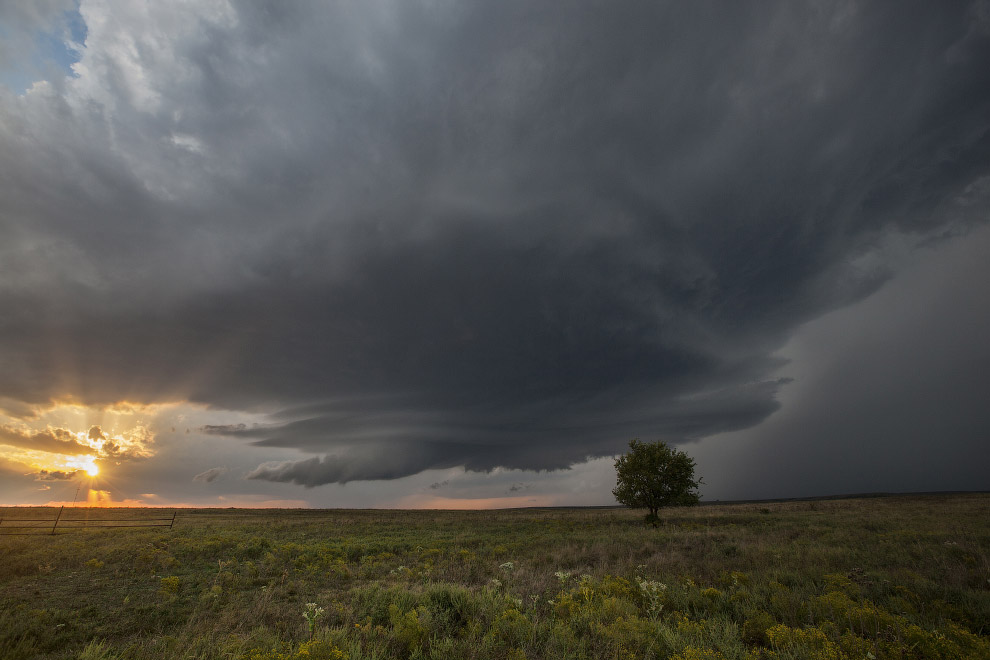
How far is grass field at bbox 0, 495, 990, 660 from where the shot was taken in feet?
25.4

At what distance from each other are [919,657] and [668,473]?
33.5 m

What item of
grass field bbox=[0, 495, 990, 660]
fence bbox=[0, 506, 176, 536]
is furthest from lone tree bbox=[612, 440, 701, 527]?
fence bbox=[0, 506, 176, 536]

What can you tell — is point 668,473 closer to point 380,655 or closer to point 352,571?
point 352,571

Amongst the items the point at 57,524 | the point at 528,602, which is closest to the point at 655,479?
the point at 528,602

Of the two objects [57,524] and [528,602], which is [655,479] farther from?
[57,524]

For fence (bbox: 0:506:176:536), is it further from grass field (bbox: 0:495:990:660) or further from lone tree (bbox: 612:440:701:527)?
lone tree (bbox: 612:440:701:527)

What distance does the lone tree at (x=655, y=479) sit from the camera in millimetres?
37406

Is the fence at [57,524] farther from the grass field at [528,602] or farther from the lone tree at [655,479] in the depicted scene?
the lone tree at [655,479]

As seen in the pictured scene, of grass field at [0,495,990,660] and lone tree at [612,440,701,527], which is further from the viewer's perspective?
lone tree at [612,440,701,527]

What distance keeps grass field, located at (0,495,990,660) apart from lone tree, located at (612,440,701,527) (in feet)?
48.7

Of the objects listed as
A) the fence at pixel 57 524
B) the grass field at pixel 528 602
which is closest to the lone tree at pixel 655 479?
the grass field at pixel 528 602

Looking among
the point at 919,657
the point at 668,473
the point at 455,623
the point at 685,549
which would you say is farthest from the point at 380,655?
the point at 668,473

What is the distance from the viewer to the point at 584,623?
29.4ft

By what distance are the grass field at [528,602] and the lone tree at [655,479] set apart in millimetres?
14838
